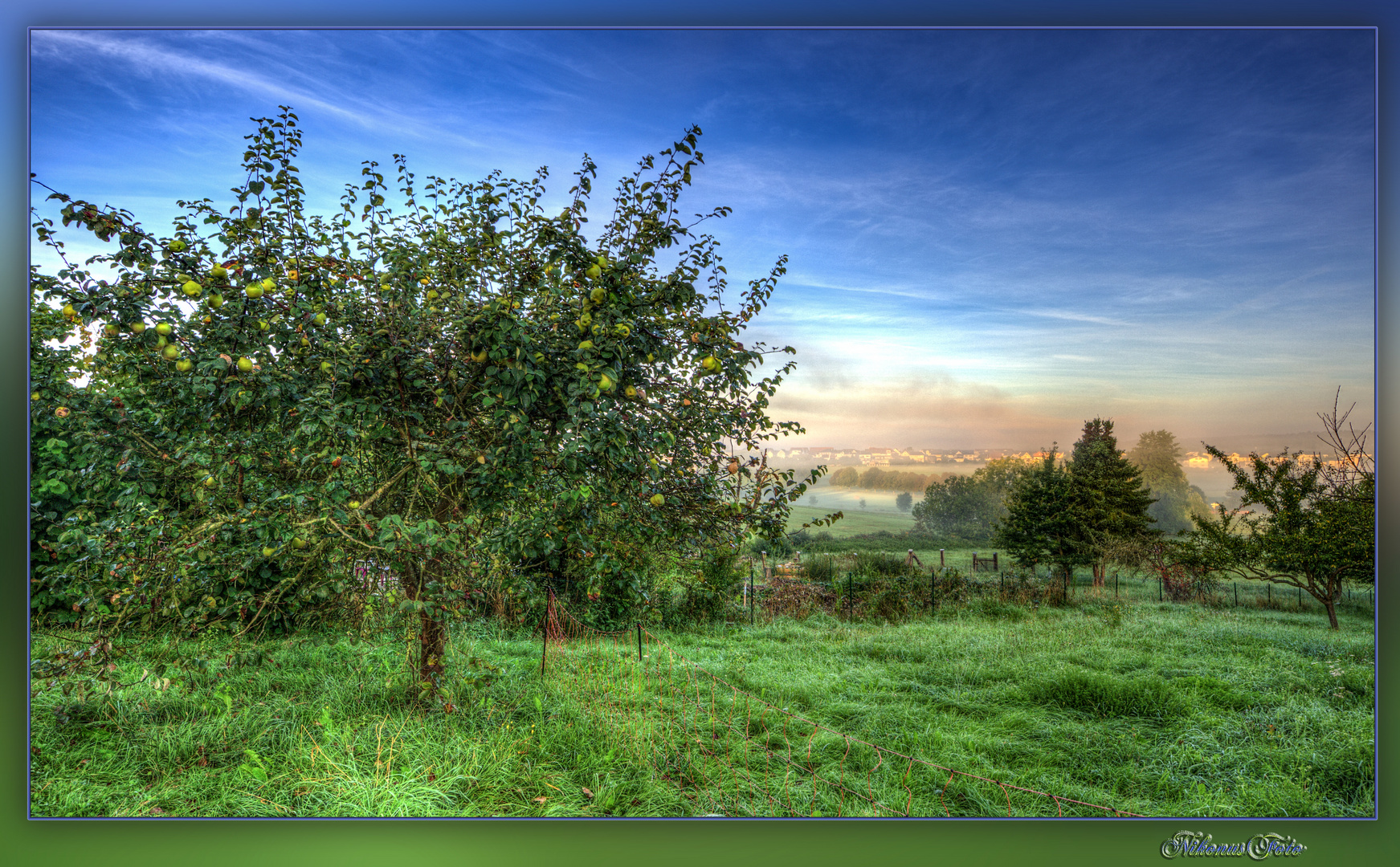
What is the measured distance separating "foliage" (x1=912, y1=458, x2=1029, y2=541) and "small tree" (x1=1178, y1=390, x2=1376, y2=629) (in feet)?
4.08

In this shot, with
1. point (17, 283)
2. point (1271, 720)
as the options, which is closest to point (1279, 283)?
point (1271, 720)

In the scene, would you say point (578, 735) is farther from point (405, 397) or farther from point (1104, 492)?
point (1104, 492)

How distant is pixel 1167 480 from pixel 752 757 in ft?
11.2

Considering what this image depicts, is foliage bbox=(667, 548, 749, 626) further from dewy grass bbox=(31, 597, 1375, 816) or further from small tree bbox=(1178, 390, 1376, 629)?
small tree bbox=(1178, 390, 1376, 629)

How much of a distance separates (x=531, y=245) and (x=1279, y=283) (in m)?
3.44

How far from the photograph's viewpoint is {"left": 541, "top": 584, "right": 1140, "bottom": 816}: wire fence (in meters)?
2.19

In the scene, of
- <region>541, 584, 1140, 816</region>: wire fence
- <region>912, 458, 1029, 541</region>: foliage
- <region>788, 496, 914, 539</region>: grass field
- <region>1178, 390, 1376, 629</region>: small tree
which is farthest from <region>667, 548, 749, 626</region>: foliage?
<region>1178, 390, 1376, 629</region>: small tree

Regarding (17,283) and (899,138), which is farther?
(899,138)

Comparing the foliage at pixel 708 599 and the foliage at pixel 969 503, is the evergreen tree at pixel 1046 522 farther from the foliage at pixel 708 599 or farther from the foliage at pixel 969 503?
the foliage at pixel 708 599

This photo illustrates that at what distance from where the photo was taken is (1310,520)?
10.00ft

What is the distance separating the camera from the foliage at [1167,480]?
10.5 ft

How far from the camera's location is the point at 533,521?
212 centimetres

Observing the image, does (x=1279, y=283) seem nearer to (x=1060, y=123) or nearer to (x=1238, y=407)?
(x=1238, y=407)

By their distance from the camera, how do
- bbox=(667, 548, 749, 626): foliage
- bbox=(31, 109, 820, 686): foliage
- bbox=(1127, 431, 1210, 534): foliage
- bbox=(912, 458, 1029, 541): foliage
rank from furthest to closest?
1. bbox=(667, 548, 749, 626): foliage
2. bbox=(912, 458, 1029, 541): foliage
3. bbox=(1127, 431, 1210, 534): foliage
4. bbox=(31, 109, 820, 686): foliage
